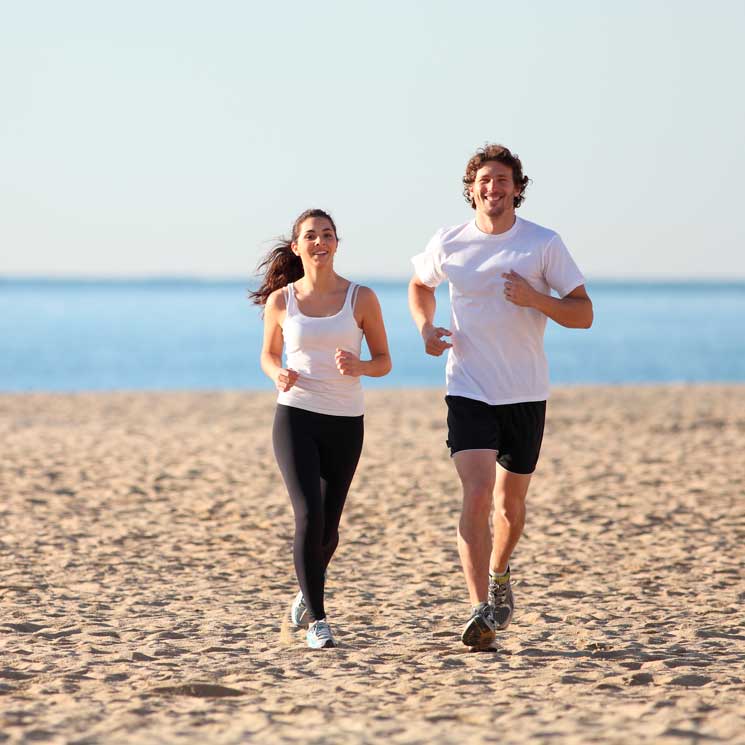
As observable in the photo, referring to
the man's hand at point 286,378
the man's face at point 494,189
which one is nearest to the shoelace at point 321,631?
the man's hand at point 286,378

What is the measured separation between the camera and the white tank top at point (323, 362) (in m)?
5.36

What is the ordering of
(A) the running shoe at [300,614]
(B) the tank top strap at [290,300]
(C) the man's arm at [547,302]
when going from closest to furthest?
(C) the man's arm at [547,302] < (B) the tank top strap at [290,300] < (A) the running shoe at [300,614]

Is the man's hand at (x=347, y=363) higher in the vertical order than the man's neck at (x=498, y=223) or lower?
lower

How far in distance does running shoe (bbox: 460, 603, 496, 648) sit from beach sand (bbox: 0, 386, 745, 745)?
0.08 meters

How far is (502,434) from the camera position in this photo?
17.7ft

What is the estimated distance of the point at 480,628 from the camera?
5289 millimetres

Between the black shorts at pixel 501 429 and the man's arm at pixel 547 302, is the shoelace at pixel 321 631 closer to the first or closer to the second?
the black shorts at pixel 501 429

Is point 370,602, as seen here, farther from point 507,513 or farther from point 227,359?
point 227,359

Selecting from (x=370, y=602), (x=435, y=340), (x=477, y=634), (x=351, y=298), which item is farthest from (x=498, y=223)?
(x=370, y=602)

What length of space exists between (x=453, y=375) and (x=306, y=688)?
4.79 ft

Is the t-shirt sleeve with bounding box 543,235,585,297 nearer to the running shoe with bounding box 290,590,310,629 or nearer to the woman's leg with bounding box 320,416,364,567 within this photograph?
the woman's leg with bounding box 320,416,364,567

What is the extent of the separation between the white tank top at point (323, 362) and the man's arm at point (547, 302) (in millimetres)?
697

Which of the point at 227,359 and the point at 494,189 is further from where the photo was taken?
the point at 227,359

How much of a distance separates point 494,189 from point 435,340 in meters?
0.70
